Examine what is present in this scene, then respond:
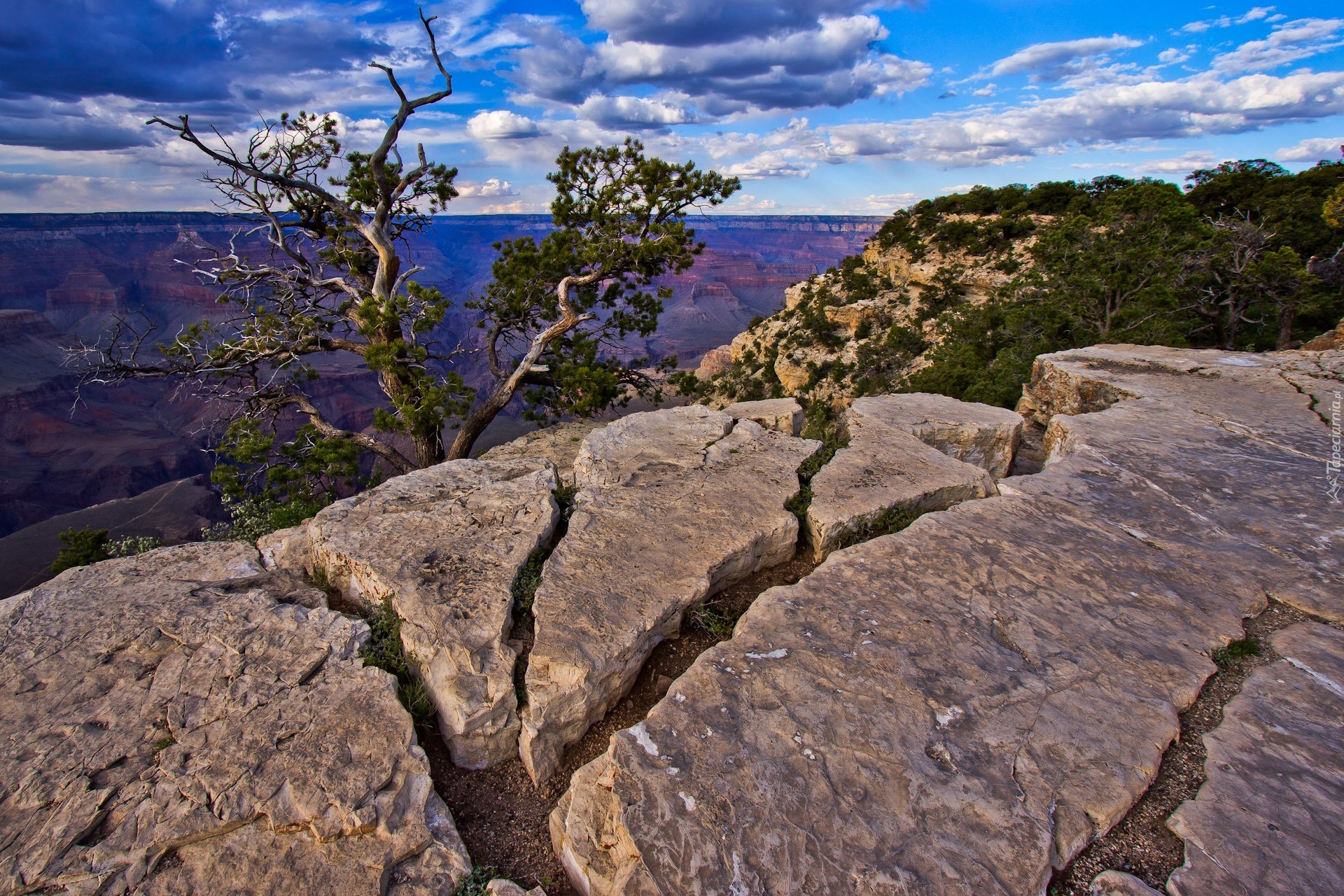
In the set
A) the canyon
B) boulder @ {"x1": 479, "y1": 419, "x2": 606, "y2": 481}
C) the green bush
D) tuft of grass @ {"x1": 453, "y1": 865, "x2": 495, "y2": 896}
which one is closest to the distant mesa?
the canyon

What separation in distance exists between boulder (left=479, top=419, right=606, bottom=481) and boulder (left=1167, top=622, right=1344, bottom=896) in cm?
722

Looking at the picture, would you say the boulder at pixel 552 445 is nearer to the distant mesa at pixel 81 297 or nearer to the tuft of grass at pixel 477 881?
the tuft of grass at pixel 477 881

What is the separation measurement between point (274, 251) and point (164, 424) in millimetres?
75308

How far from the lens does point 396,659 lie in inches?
144

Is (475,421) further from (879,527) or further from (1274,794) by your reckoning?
(1274,794)

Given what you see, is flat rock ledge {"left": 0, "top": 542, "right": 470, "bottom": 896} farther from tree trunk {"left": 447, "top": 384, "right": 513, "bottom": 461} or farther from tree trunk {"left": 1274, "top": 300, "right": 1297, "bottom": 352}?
tree trunk {"left": 1274, "top": 300, "right": 1297, "bottom": 352}

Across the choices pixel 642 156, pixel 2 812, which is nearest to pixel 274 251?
pixel 642 156

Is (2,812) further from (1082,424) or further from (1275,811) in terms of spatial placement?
(1082,424)

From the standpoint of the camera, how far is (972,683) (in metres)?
3.24

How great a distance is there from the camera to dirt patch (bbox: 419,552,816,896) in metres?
2.88

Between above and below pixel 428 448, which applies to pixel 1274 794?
above

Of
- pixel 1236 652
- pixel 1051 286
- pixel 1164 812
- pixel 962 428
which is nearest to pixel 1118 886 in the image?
pixel 1164 812

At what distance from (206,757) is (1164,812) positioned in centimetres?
494

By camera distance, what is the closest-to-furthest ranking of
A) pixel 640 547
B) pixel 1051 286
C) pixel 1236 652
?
1. pixel 1236 652
2. pixel 640 547
3. pixel 1051 286
